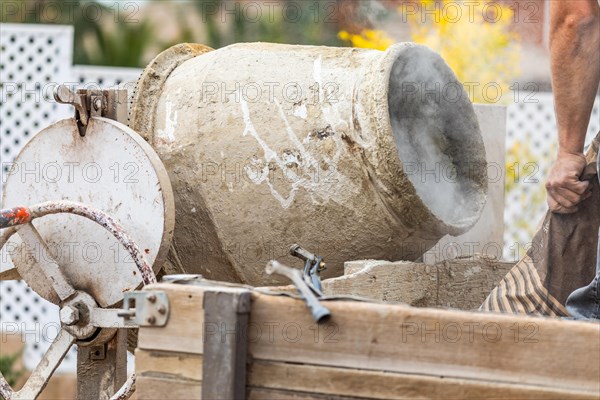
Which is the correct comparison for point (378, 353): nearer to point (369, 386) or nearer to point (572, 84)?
point (369, 386)

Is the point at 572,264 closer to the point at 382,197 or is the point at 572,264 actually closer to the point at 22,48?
the point at 382,197

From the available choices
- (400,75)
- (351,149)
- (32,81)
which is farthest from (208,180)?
(32,81)

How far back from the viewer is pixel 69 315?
300cm

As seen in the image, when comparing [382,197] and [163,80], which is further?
[163,80]

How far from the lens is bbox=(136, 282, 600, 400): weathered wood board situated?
6.57ft

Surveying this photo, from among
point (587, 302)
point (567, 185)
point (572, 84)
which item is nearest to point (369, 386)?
point (587, 302)

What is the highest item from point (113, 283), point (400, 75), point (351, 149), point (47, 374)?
point (400, 75)

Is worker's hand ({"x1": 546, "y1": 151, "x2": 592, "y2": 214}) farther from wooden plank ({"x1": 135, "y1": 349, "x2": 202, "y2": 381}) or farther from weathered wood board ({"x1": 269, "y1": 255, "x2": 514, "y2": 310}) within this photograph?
wooden plank ({"x1": 135, "y1": 349, "x2": 202, "y2": 381})

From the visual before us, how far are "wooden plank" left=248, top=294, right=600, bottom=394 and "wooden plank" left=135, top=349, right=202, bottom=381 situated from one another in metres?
0.13

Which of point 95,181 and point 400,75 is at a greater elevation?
point 400,75

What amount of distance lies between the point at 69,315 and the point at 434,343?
4.45 ft

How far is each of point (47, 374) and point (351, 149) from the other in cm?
116

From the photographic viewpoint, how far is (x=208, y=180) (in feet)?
10.6

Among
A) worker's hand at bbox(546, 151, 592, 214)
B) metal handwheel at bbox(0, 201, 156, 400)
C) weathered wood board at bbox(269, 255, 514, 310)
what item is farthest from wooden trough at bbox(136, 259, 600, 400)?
worker's hand at bbox(546, 151, 592, 214)
